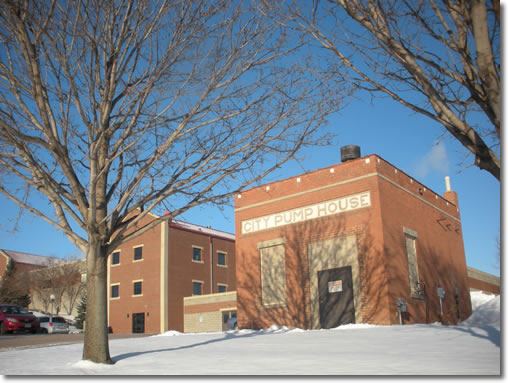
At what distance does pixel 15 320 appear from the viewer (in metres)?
21.7

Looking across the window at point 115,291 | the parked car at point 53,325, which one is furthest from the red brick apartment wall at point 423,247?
the window at point 115,291

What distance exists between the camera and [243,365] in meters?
6.73

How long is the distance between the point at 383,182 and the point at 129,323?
2512 centimetres

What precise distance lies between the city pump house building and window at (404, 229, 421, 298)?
47mm

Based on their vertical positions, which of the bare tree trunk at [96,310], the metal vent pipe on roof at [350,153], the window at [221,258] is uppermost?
the metal vent pipe on roof at [350,153]

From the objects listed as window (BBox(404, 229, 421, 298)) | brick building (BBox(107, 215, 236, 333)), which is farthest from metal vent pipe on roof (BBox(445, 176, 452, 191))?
brick building (BBox(107, 215, 236, 333))

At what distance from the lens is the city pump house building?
1809 centimetres

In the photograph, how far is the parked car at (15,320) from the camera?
21.5 metres

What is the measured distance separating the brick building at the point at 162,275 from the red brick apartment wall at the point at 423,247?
62.9ft

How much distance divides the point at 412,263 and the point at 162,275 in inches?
794

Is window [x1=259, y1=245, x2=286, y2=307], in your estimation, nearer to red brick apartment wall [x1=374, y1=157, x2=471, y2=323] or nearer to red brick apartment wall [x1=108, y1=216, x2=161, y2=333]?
red brick apartment wall [x1=374, y1=157, x2=471, y2=323]

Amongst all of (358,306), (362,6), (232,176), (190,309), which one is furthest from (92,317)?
(190,309)

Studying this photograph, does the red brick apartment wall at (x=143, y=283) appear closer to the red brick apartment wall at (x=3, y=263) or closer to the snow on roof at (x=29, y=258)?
the snow on roof at (x=29, y=258)

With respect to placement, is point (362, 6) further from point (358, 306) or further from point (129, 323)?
point (129, 323)
